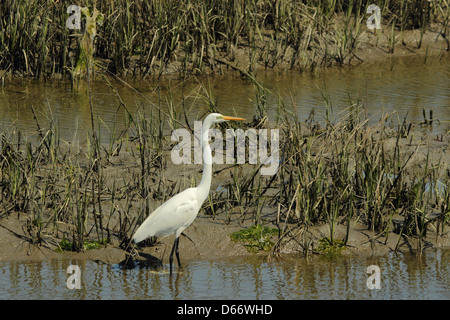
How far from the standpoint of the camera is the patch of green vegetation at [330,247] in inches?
236

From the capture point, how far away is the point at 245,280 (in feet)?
18.3

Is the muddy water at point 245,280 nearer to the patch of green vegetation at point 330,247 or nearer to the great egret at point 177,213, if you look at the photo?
the patch of green vegetation at point 330,247

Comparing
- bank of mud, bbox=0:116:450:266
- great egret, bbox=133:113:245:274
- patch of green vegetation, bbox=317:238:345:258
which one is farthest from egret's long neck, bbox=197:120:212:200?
patch of green vegetation, bbox=317:238:345:258

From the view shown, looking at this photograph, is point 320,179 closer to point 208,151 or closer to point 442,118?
point 208,151

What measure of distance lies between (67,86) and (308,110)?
3702mm

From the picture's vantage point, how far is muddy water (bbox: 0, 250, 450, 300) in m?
5.32

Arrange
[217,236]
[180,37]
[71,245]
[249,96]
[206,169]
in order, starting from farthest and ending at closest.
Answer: [180,37], [249,96], [217,236], [71,245], [206,169]

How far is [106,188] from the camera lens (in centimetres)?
666

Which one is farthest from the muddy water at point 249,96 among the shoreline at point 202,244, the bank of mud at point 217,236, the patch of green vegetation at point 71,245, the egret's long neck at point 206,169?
the egret's long neck at point 206,169

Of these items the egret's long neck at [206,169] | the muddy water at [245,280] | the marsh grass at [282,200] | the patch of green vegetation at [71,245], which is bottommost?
the muddy water at [245,280]

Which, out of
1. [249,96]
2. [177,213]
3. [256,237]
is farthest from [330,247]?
[249,96]

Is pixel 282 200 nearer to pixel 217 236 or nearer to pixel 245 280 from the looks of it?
pixel 217 236

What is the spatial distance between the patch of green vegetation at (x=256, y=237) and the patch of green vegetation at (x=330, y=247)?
396 millimetres

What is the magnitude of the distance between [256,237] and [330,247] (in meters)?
0.62
